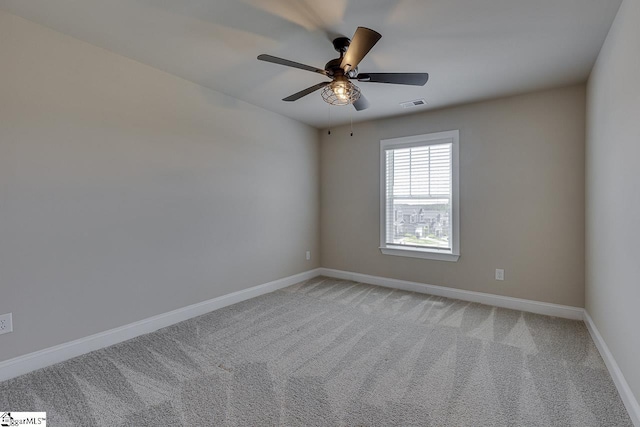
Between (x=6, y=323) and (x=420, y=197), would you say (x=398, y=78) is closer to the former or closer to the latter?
(x=420, y=197)

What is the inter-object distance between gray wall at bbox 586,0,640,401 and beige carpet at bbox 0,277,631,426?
0.38 metres

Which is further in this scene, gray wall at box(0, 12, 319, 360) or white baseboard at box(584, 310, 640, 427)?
gray wall at box(0, 12, 319, 360)

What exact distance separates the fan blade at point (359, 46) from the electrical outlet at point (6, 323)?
294cm

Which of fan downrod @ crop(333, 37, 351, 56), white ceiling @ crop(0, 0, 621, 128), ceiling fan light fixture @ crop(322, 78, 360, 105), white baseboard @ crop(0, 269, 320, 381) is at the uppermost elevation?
white ceiling @ crop(0, 0, 621, 128)

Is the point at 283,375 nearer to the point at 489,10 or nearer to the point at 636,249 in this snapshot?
the point at 636,249

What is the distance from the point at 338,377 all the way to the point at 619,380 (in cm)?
180

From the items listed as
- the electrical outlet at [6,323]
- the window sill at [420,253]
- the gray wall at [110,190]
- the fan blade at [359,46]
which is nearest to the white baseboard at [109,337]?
the gray wall at [110,190]

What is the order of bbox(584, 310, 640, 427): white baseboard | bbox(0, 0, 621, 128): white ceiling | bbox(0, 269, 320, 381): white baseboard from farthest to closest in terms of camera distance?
bbox(0, 269, 320, 381): white baseboard, bbox(0, 0, 621, 128): white ceiling, bbox(584, 310, 640, 427): white baseboard

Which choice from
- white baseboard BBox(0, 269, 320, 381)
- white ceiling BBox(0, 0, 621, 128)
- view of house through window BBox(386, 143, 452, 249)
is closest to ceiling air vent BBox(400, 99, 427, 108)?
white ceiling BBox(0, 0, 621, 128)

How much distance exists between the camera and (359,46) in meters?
1.86

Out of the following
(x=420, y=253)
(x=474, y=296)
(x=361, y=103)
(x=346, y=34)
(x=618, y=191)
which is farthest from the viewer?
(x=420, y=253)

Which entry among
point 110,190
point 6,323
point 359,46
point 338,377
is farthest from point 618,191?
point 6,323

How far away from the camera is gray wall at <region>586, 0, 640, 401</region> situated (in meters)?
1.67

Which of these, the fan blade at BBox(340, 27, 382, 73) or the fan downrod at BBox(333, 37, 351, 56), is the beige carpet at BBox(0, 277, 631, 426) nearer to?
the fan blade at BBox(340, 27, 382, 73)
